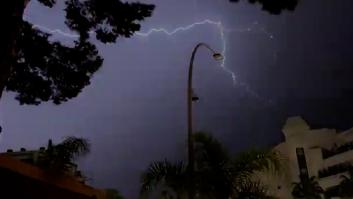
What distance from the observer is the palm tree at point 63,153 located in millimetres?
9867

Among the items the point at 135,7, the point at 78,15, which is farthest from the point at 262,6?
the point at 78,15

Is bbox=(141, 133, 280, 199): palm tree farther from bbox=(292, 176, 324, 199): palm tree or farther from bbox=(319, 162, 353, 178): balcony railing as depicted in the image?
bbox=(292, 176, 324, 199): palm tree

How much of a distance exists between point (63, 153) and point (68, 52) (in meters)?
2.51

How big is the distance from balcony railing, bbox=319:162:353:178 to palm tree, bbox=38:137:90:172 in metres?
47.2

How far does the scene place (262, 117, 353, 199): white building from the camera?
58312 mm

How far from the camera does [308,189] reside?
60250mm

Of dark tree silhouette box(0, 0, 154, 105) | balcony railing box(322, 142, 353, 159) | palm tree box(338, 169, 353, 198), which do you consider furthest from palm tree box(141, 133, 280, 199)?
balcony railing box(322, 142, 353, 159)

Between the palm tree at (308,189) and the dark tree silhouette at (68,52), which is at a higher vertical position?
the palm tree at (308,189)

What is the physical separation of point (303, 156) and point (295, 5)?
65.4 m

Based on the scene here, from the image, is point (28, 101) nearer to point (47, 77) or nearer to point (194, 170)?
point (47, 77)

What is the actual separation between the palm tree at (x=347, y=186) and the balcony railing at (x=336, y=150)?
5.47 m

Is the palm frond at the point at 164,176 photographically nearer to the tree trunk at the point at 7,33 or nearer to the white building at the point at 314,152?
the tree trunk at the point at 7,33

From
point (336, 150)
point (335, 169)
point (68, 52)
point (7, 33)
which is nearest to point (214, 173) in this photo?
point (68, 52)

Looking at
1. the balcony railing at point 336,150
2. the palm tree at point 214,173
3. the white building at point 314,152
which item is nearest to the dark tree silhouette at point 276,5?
the palm tree at point 214,173
